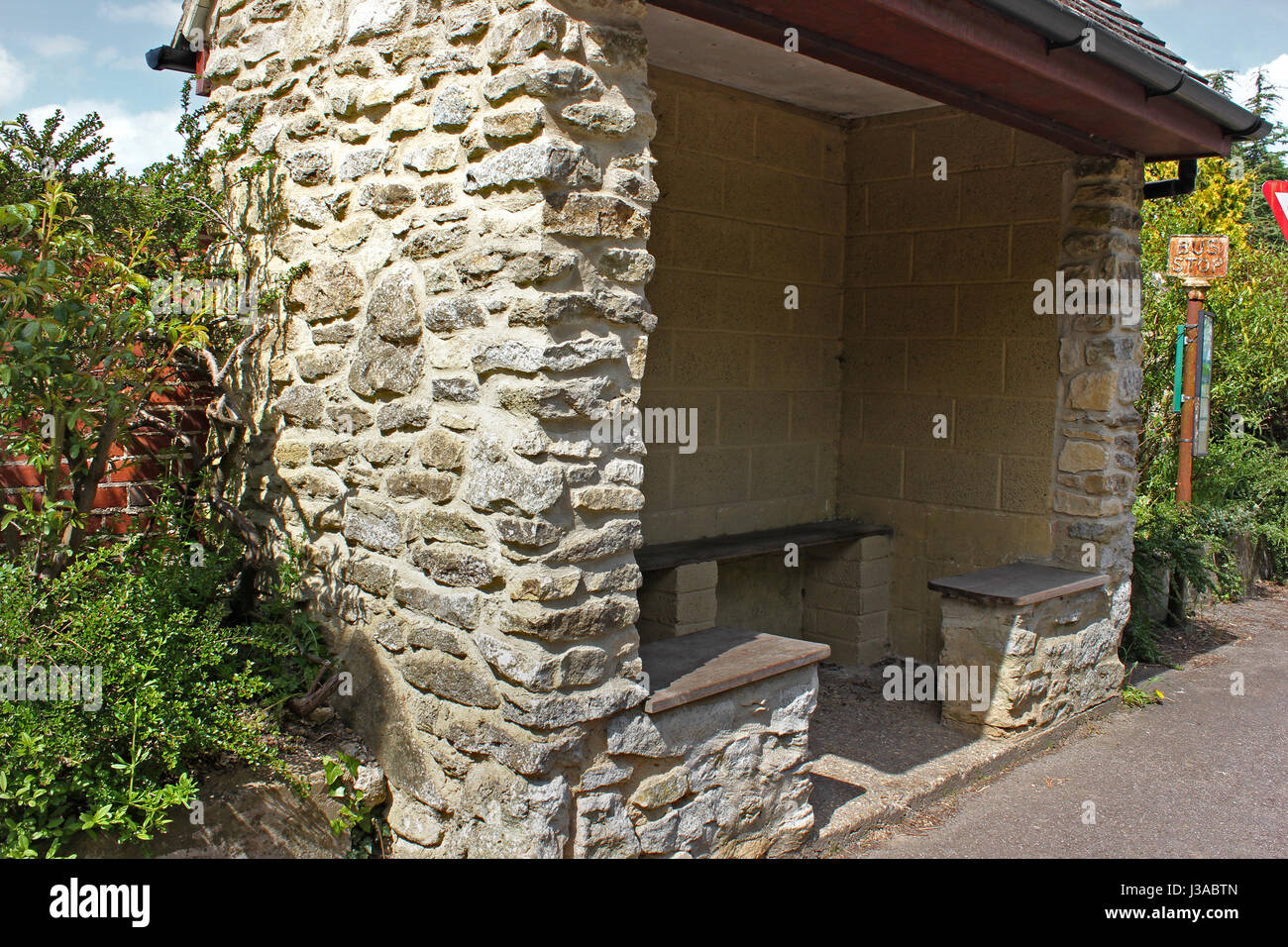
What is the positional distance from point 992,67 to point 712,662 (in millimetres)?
2356

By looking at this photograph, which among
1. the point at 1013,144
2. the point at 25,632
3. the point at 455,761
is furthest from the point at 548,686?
the point at 1013,144

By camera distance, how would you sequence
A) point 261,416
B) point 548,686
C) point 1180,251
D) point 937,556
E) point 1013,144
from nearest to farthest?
point 548,686, point 261,416, point 1013,144, point 937,556, point 1180,251

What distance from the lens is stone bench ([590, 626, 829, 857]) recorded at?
3137 mm

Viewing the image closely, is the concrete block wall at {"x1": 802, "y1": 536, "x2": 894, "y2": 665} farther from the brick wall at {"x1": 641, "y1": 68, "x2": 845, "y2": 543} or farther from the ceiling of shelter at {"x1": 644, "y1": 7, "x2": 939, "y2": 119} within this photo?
the ceiling of shelter at {"x1": 644, "y1": 7, "x2": 939, "y2": 119}

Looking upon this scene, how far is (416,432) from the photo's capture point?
3.23 meters

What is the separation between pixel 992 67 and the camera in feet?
12.6

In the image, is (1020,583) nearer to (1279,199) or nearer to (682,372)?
(682,372)

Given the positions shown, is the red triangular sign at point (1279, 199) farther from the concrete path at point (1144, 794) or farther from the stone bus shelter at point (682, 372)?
the concrete path at point (1144, 794)

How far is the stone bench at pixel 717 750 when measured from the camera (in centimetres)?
314

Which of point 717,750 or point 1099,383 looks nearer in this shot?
point 717,750

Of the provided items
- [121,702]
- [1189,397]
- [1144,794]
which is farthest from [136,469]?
[1189,397]

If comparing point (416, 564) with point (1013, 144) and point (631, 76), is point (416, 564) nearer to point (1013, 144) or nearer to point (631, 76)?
point (631, 76)

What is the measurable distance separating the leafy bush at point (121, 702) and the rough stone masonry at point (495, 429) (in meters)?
0.42

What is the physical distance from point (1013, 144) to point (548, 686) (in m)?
3.93
